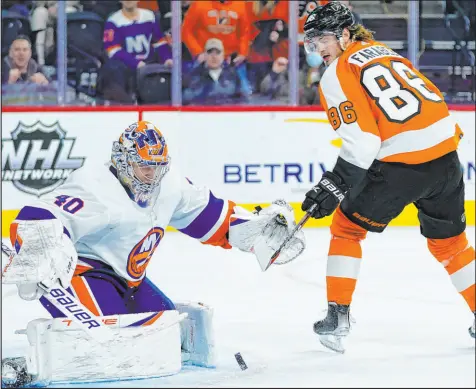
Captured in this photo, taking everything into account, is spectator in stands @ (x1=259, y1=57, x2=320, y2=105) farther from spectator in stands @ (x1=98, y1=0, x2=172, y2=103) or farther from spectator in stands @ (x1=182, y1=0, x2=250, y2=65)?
spectator in stands @ (x1=98, y1=0, x2=172, y2=103)

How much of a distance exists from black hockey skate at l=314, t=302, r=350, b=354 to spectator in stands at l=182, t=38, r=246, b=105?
3.19m

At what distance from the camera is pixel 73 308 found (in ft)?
9.84

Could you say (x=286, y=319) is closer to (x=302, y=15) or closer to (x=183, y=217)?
(x=183, y=217)

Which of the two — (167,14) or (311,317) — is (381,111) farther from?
(167,14)

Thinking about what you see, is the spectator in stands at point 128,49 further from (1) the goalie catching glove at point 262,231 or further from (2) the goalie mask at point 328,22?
(1) the goalie catching glove at point 262,231

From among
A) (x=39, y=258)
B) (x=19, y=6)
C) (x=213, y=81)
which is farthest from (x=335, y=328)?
(x=19, y=6)

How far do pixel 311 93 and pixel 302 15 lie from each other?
458mm

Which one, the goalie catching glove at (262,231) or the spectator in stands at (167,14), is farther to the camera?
the spectator in stands at (167,14)

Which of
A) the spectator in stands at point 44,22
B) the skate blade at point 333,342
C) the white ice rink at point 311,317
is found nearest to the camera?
the white ice rink at point 311,317

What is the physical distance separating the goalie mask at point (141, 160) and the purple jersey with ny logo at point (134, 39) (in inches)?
133

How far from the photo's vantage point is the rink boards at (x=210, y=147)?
6.14m

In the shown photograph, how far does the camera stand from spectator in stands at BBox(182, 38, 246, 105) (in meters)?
6.55

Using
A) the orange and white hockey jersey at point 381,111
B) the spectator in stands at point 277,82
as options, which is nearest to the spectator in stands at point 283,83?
the spectator in stands at point 277,82

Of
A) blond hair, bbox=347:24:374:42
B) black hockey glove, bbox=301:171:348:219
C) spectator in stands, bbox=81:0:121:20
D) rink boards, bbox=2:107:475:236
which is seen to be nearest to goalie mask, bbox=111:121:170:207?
black hockey glove, bbox=301:171:348:219
